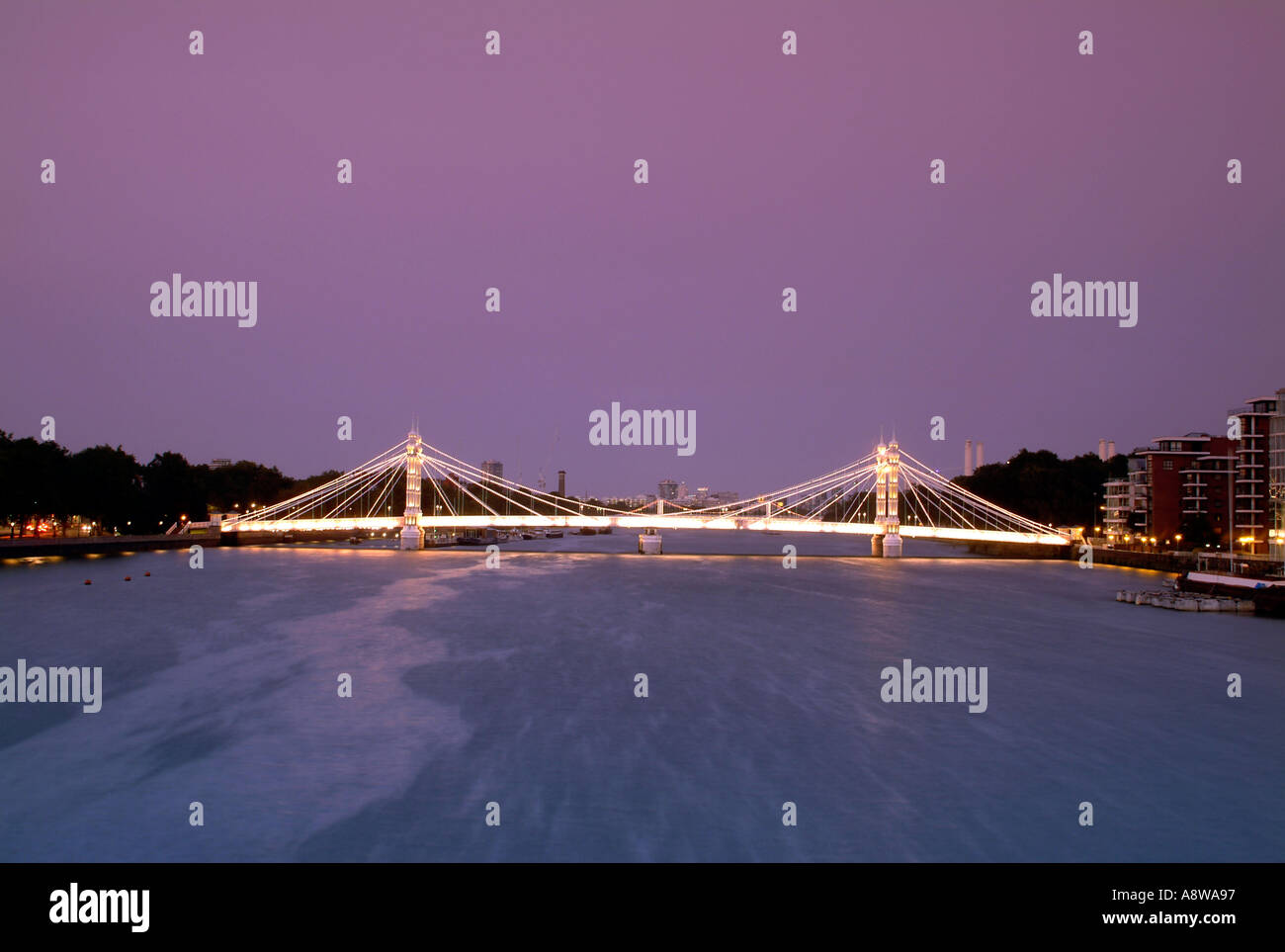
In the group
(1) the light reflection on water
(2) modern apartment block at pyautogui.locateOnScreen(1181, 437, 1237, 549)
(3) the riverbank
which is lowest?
(1) the light reflection on water

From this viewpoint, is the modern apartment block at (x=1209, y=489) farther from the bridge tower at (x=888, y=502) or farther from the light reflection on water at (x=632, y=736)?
the light reflection on water at (x=632, y=736)

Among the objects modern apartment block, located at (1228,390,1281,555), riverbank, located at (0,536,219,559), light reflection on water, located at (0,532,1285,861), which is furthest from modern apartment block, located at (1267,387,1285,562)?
Result: riverbank, located at (0,536,219,559)

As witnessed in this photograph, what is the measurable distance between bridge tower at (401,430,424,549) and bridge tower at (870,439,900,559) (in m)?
40.8

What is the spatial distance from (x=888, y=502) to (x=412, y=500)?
43.8 m

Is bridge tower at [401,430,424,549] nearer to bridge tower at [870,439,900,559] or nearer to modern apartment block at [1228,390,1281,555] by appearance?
bridge tower at [870,439,900,559]

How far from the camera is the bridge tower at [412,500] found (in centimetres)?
7619

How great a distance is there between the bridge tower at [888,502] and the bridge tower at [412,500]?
4077 centimetres

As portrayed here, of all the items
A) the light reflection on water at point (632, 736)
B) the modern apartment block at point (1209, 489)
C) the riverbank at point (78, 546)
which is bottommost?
the light reflection on water at point (632, 736)

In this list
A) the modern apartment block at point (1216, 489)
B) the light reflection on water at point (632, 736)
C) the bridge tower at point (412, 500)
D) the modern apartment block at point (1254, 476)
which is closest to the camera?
the light reflection on water at point (632, 736)

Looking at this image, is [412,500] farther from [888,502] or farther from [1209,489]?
[1209,489]

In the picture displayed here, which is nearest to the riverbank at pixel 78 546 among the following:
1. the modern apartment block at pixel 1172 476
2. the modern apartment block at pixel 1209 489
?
the modern apartment block at pixel 1172 476

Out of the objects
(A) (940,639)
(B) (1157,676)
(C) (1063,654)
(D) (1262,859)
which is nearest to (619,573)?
(A) (940,639)

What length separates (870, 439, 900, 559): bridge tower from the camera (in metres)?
71.7
